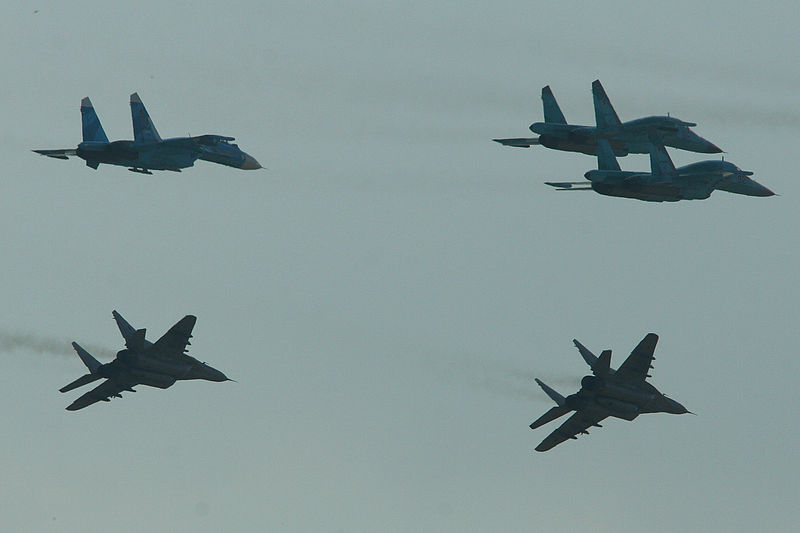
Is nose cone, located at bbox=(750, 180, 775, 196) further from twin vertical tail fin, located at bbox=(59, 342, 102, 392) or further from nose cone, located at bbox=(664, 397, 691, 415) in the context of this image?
twin vertical tail fin, located at bbox=(59, 342, 102, 392)

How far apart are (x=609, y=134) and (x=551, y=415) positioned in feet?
57.5

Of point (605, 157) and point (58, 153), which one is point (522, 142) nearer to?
point (605, 157)

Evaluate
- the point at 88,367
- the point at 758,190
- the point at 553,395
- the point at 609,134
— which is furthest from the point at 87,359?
the point at 758,190

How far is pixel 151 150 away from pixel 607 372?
29.2 m

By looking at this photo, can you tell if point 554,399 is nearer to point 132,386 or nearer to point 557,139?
point 557,139

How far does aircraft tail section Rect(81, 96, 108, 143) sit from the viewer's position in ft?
385

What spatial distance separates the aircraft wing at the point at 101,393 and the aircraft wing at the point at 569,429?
84.5ft

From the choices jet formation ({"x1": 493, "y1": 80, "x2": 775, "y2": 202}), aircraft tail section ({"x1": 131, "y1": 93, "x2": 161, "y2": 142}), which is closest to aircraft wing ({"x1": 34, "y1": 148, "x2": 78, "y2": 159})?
aircraft tail section ({"x1": 131, "y1": 93, "x2": 161, "y2": 142})

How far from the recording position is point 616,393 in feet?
353

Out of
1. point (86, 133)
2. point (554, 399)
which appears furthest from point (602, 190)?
point (86, 133)

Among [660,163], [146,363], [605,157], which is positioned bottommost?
[146,363]

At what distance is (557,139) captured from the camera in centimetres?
11519

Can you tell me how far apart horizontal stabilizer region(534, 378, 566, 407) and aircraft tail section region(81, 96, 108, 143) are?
3073cm

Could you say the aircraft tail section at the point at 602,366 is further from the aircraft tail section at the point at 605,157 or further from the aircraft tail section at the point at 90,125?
the aircraft tail section at the point at 90,125
